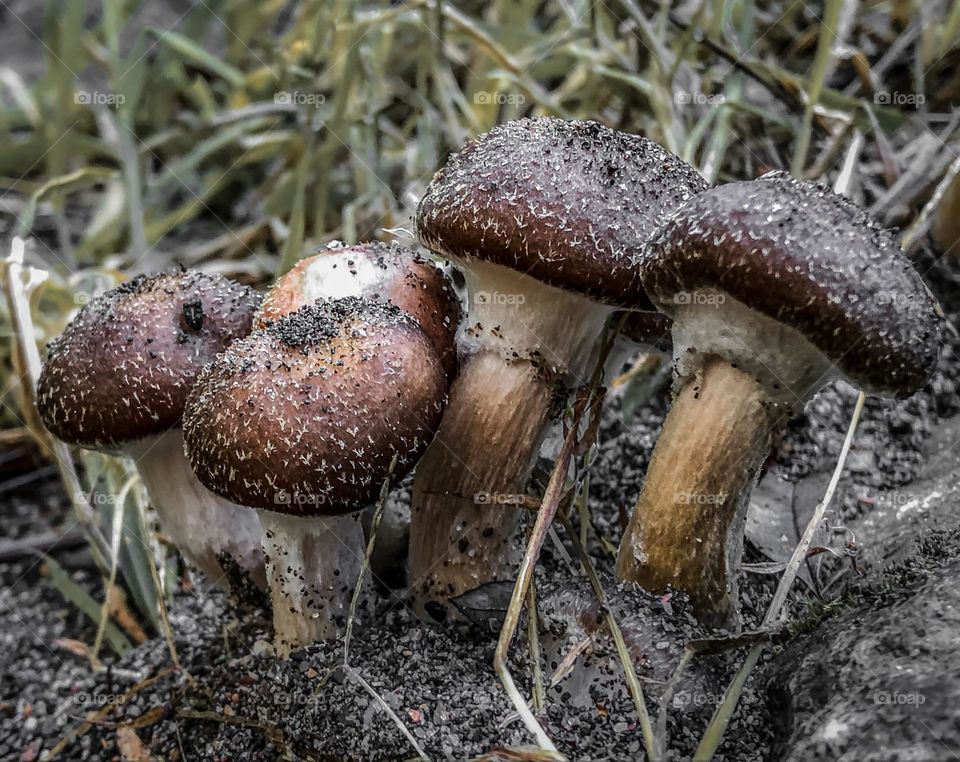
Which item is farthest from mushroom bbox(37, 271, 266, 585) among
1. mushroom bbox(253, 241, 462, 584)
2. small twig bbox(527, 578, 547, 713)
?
small twig bbox(527, 578, 547, 713)

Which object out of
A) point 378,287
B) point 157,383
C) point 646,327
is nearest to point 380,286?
point 378,287

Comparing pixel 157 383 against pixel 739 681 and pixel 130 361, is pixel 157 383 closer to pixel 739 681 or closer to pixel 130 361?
pixel 130 361

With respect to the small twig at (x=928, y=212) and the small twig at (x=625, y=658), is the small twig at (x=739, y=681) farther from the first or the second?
the small twig at (x=928, y=212)

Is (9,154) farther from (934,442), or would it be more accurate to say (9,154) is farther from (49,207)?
(934,442)

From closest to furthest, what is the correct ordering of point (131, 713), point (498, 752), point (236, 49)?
point (498, 752), point (131, 713), point (236, 49)

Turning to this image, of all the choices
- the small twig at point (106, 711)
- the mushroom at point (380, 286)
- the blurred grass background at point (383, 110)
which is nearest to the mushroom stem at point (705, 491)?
the mushroom at point (380, 286)

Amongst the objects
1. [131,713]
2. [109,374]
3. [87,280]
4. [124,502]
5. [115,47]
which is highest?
[115,47]

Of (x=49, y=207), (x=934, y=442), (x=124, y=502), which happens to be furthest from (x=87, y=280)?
(x=934, y=442)
